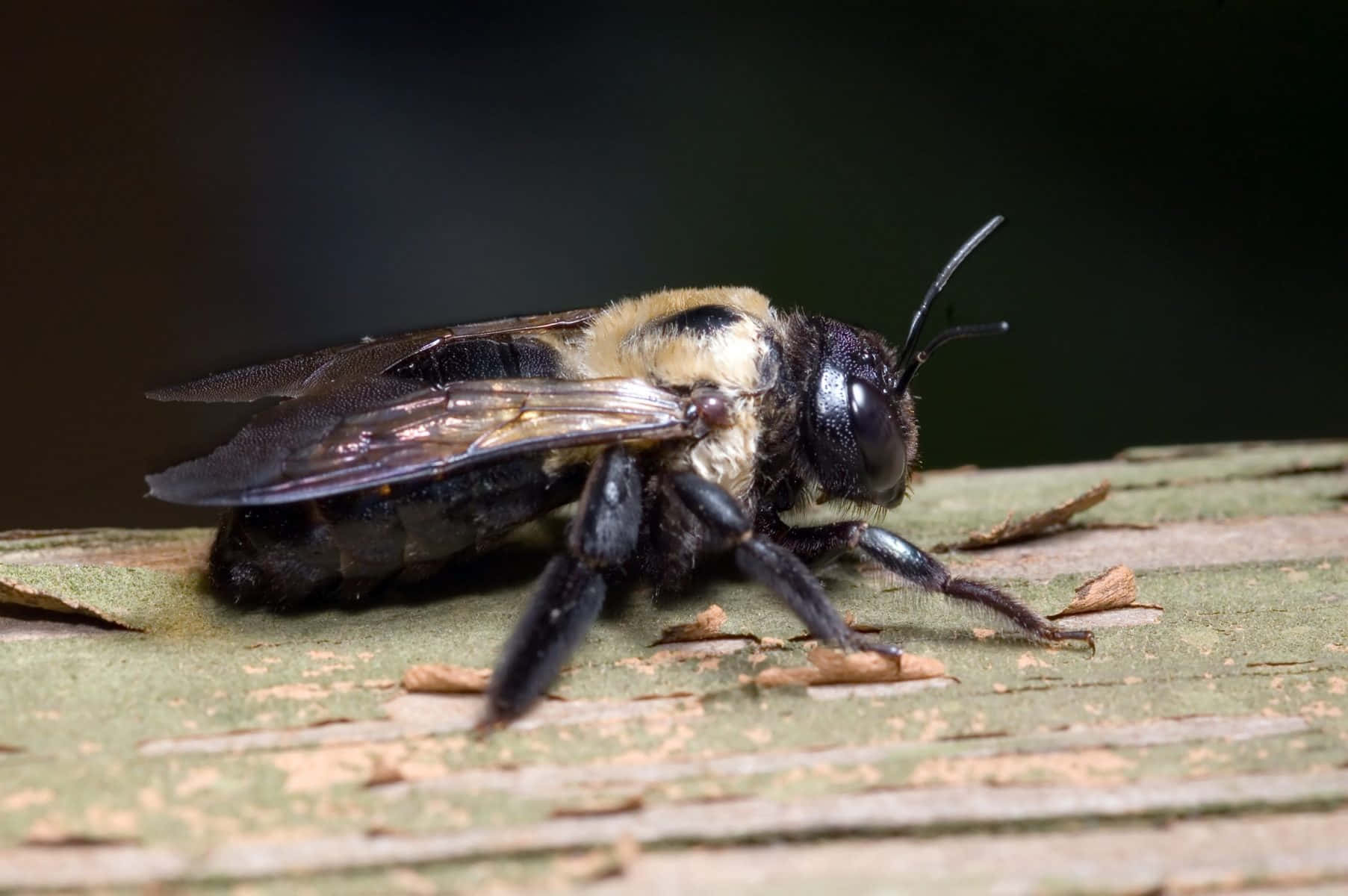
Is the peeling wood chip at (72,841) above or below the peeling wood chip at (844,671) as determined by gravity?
above

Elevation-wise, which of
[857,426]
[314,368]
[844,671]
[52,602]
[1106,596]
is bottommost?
[1106,596]

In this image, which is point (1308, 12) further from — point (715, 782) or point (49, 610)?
point (49, 610)

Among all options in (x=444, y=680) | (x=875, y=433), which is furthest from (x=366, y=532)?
(x=875, y=433)

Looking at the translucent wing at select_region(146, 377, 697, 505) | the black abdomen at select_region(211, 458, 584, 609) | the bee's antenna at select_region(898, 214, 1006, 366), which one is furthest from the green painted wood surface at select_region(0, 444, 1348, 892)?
the bee's antenna at select_region(898, 214, 1006, 366)

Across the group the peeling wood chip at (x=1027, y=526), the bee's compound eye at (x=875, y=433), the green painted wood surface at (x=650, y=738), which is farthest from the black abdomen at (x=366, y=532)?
the peeling wood chip at (x=1027, y=526)

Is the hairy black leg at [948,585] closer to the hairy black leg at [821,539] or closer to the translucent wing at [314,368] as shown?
the hairy black leg at [821,539]

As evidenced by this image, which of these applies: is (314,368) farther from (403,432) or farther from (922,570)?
(922,570)
